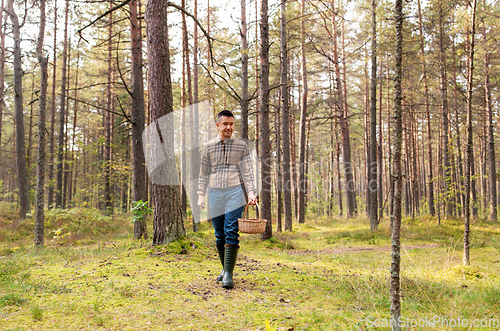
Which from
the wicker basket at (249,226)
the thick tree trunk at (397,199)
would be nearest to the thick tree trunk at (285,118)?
the wicker basket at (249,226)

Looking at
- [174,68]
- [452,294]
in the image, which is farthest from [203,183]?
[174,68]

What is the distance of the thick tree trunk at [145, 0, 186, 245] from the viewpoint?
552 centimetres

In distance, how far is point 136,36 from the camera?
8.64m

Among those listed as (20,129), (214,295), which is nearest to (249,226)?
(214,295)

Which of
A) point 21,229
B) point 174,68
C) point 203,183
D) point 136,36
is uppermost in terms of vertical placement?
point 174,68

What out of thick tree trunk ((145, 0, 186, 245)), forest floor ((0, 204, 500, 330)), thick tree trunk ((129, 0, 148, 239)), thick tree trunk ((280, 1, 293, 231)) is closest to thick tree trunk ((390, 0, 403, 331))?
forest floor ((0, 204, 500, 330))

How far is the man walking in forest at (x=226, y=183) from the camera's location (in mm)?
3965

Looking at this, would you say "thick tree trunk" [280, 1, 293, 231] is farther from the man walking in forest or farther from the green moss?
the man walking in forest

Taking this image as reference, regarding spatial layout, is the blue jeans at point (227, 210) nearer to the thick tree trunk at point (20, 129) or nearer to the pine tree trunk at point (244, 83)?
the pine tree trunk at point (244, 83)

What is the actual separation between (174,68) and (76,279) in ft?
62.5

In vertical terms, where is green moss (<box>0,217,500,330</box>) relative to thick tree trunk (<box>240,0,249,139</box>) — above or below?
below

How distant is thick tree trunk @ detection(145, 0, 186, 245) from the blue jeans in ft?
5.50

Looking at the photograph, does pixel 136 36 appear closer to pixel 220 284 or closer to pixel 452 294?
pixel 220 284

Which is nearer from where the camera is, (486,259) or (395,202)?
(395,202)
